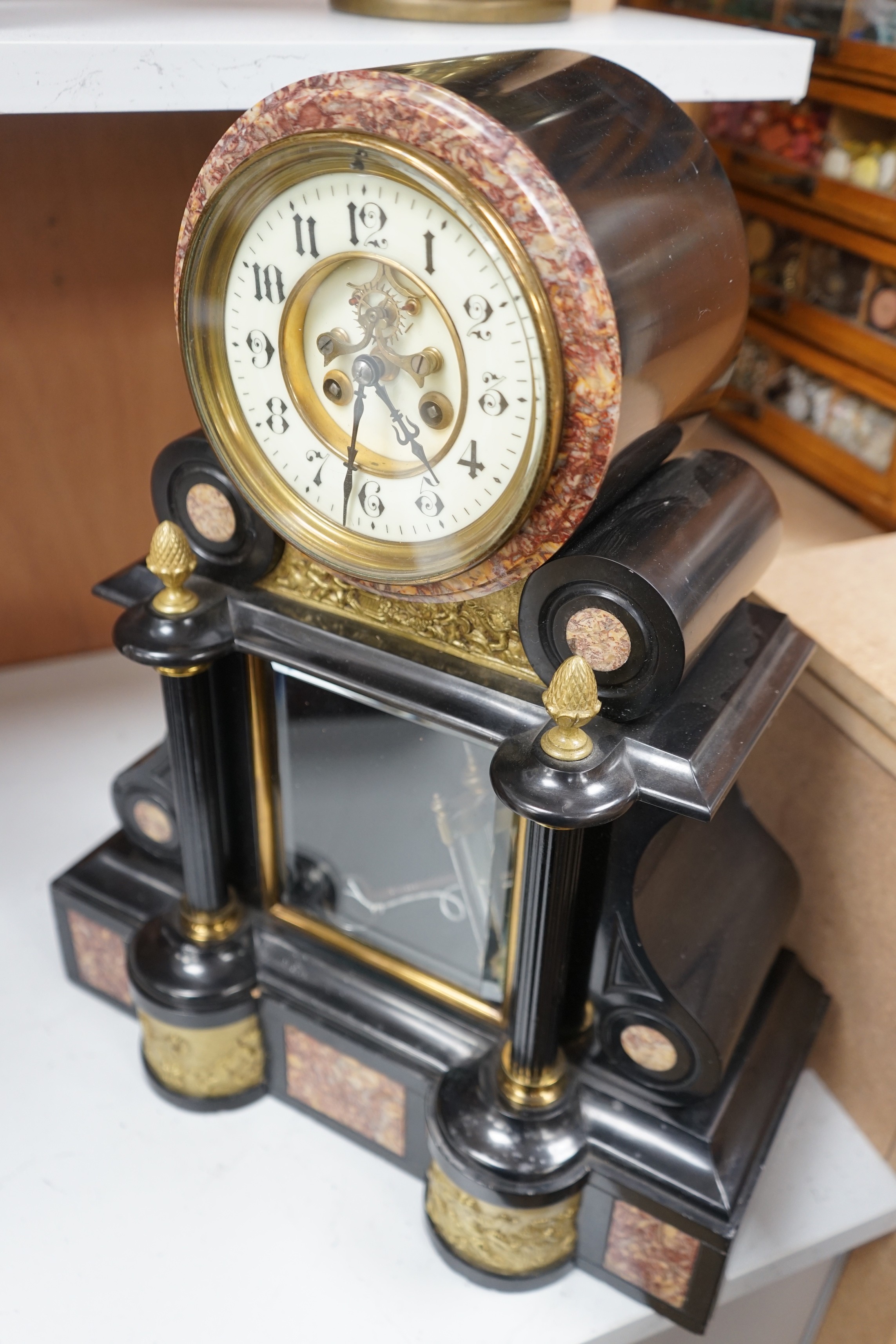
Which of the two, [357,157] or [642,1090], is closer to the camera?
[357,157]

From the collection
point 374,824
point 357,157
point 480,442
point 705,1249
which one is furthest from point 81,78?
point 705,1249

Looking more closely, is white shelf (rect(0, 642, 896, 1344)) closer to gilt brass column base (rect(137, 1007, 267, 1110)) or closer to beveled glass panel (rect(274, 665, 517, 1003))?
gilt brass column base (rect(137, 1007, 267, 1110))

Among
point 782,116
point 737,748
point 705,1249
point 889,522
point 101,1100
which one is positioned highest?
point 782,116

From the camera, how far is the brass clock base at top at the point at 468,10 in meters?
1.07

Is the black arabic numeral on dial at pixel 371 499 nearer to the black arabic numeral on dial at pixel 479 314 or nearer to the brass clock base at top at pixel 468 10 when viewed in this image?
the black arabic numeral on dial at pixel 479 314

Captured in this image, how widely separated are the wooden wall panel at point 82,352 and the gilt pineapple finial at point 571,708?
3.50 ft

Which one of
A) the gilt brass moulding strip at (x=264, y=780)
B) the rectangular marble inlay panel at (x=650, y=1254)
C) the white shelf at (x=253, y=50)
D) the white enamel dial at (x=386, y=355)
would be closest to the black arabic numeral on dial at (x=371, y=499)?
the white enamel dial at (x=386, y=355)

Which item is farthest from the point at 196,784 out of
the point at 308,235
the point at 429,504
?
the point at 308,235

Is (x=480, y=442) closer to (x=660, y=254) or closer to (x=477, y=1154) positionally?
(x=660, y=254)

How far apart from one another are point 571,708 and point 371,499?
0.71 ft

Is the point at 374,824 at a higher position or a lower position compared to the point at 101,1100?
higher

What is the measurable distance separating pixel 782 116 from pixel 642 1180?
65.4 inches

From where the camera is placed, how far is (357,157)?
698 mm

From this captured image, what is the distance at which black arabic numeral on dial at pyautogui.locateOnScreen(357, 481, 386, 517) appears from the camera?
2.72 ft
